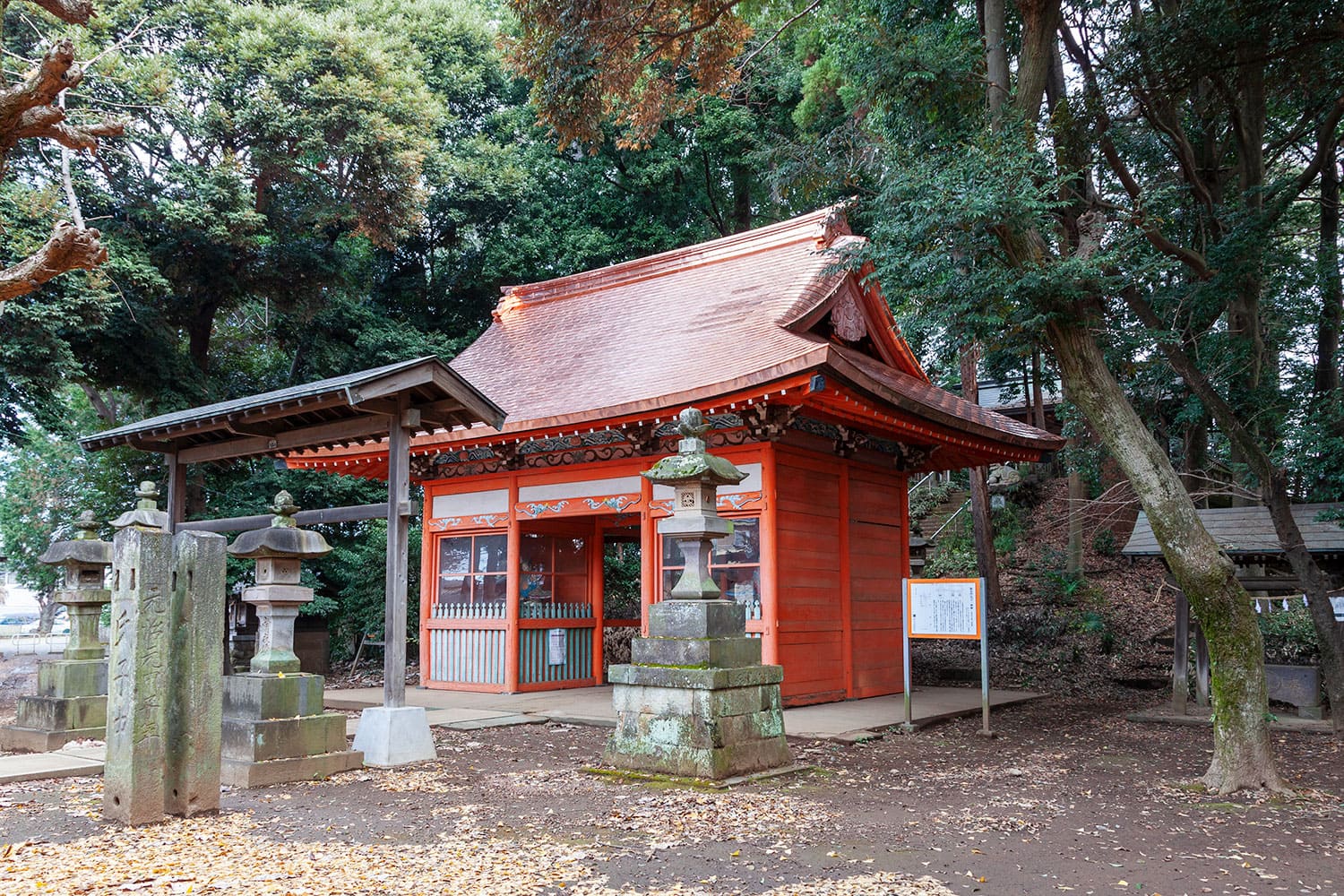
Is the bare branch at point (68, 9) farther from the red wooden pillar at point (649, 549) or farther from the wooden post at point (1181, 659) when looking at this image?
the wooden post at point (1181, 659)

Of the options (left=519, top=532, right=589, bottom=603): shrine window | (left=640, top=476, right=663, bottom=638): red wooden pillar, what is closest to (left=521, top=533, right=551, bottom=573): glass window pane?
(left=519, top=532, right=589, bottom=603): shrine window

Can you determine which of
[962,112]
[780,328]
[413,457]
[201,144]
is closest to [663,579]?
[780,328]

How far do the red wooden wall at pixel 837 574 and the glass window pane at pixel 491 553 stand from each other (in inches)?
152

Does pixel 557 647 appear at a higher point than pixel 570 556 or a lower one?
lower

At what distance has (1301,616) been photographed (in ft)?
43.3

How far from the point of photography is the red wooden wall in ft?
32.9

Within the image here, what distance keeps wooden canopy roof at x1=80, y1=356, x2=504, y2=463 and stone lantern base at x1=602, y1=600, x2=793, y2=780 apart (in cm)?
244

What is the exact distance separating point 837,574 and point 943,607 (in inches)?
78.5

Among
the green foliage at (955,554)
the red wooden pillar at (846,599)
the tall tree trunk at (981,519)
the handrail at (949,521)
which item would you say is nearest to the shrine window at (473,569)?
the red wooden pillar at (846,599)

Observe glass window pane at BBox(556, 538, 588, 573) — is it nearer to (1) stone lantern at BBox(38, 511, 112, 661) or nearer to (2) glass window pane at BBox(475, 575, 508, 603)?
(2) glass window pane at BBox(475, 575, 508, 603)

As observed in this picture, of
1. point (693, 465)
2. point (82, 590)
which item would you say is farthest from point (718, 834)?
point (82, 590)

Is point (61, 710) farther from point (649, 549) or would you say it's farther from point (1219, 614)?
point (1219, 614)

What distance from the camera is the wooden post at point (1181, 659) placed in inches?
396

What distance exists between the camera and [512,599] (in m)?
11.8
